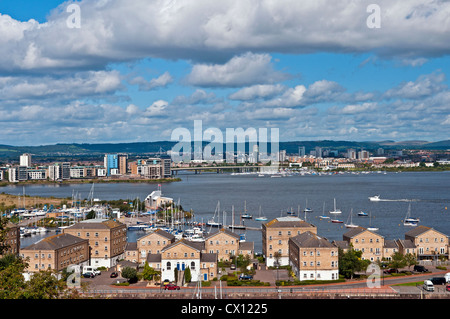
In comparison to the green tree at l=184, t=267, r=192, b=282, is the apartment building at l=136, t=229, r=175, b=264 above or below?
above

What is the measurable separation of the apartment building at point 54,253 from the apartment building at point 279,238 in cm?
566

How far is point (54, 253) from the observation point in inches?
575

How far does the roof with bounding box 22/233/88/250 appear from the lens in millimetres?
14718

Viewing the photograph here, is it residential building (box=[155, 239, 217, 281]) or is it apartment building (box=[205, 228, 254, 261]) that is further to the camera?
apartment building (box=[205, 228, 254, 261])

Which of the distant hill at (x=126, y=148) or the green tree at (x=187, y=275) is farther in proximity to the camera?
the distant hill at (x=126, y=148)

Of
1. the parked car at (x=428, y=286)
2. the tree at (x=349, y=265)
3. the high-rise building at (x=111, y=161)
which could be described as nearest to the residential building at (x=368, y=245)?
the tree at (x=349, y=265)

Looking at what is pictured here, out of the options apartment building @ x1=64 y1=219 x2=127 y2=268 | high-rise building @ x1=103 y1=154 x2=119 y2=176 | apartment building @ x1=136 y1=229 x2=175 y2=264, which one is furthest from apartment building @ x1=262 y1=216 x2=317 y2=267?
high-rise building @ x1=103 y1=154 x2=119 y2=176

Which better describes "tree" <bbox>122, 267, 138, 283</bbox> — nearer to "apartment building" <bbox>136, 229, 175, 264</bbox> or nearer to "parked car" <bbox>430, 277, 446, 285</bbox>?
"apartment building" <bbox>136, 229, 175, 264</bbox>

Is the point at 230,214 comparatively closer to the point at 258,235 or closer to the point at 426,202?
the point at 258,235

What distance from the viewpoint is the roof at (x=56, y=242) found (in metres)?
14.7

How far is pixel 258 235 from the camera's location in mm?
24859

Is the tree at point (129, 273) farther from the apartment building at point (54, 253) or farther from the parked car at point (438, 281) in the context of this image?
the parked car at point (438, 281)
